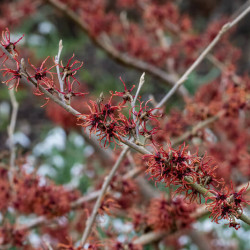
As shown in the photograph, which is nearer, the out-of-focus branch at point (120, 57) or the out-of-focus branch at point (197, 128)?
the out-of-focus branch at point (197, 128)

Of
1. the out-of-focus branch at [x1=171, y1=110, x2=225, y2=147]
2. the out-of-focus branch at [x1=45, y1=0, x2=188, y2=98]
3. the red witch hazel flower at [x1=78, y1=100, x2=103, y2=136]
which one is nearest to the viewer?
the red witch hazel flower at [x1=78, y1=100, x2=103, y2=136]

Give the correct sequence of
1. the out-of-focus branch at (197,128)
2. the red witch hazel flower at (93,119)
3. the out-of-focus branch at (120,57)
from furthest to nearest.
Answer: the out-of-focus branch at (120,57) < the out-of-focus branch at (197,128) < the red witch hazel flower at (93,119)

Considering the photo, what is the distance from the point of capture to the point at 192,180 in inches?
22.8

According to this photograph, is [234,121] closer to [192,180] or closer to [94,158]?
[94,158]

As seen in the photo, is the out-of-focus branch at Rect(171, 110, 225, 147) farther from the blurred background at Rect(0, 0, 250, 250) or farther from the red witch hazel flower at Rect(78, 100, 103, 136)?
the blurred background at Rect(0, 0, 250, 250)

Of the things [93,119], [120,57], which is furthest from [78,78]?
[93,119]

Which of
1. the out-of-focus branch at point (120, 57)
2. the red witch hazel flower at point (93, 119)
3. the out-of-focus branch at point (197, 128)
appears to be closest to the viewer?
the red witch hazel flower at point (93, 119)

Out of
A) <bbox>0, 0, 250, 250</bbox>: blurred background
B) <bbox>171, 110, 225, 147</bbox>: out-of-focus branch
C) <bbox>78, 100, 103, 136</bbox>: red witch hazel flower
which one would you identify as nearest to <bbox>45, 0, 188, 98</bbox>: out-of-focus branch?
<bbox>0, 0, 250, 250</bbox>: blurred background

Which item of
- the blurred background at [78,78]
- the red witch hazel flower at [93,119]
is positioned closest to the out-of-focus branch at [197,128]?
the red witch hazel flower at [93,119]

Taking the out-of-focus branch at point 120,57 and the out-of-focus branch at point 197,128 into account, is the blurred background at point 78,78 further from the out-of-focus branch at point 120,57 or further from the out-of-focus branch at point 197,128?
the out-of-focus branch at point 197,128

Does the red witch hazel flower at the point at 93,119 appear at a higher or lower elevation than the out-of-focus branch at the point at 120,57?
lower

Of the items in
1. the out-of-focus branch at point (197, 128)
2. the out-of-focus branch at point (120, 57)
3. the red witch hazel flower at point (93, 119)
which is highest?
the out-of-focus branch at point (120, 57)

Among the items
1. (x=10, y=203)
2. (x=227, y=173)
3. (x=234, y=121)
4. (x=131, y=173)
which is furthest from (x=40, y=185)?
(x=234, y=121)

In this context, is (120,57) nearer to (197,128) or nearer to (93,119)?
(197,128)
